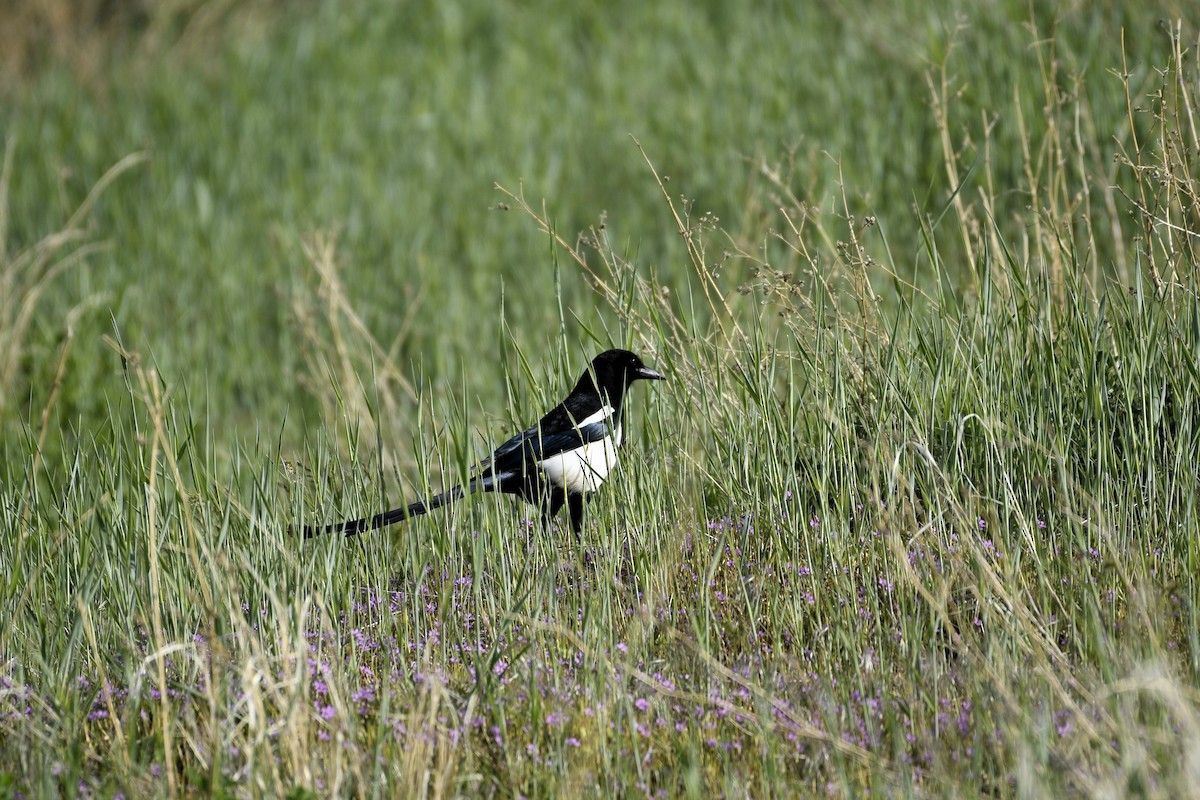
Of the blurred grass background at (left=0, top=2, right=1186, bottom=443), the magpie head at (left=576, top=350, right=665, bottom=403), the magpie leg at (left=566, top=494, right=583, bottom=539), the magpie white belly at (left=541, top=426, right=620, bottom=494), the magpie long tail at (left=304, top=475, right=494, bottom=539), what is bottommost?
the magpie leg at (left=566, top=494, right=583, bottom=539)

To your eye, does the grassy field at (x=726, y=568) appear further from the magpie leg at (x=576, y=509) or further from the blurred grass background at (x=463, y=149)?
the blurred grass background at (x=463, y=149)

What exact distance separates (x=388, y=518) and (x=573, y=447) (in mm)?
656

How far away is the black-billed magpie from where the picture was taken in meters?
3.42

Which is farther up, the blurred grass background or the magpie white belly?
the blurred grass background

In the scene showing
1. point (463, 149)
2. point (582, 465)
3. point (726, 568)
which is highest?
point (463, 149)

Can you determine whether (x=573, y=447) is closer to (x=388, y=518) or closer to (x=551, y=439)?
(x=551, y=439)

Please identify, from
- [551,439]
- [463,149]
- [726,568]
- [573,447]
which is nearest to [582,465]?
[573,447]

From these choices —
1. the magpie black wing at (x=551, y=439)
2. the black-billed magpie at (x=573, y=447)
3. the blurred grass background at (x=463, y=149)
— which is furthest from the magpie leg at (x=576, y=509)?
the blurred grass background at (x=463, y=149)

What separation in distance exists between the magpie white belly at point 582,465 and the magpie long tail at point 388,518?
33cm

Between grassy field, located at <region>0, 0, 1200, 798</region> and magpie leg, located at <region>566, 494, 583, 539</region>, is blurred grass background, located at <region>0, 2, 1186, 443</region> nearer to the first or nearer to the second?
grassy field, located at <region>0, 0, 1200, 798</region>

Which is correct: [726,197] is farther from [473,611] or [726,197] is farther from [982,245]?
[473,611]

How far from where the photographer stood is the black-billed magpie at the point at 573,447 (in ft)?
11.2

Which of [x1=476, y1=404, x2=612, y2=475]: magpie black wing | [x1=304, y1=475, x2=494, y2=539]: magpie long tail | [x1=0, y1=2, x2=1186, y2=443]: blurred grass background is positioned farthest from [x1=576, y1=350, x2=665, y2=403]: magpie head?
[x1=0, y1=2, x2=1186, y2=443]: blurred grass background

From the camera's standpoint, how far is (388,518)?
3148 millimetres
